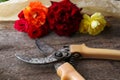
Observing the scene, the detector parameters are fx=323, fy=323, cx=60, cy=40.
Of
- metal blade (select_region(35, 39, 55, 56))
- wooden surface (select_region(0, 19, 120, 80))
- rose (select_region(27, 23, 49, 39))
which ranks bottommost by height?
wooden surface (select_region(0, 19, 120, 80))

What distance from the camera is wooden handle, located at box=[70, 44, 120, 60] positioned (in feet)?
2.85

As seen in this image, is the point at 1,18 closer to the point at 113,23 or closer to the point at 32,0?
the point at 32,0

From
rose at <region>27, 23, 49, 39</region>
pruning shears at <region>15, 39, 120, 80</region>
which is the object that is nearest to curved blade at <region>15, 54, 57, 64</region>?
pruning shears at <region>15, 39, 120, 80</region>

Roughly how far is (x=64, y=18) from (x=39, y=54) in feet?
0.45

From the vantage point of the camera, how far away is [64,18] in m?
0.96

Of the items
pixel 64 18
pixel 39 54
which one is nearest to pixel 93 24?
pixel 64 18

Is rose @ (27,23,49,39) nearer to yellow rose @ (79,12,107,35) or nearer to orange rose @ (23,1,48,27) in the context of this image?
orange rose @ (23,1,48,27)

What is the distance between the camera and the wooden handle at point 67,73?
2.58 feet

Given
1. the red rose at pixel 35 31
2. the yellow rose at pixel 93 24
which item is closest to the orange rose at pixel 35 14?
the red rose at pixel 35 31

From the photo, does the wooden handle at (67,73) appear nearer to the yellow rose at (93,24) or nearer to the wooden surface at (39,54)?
the wooden surface at (39,54)

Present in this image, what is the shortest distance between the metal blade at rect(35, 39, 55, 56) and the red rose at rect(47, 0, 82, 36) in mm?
79

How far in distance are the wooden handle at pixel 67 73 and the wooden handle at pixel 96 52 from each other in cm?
6

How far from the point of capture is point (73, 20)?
97 centimetres

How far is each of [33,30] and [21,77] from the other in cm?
18
